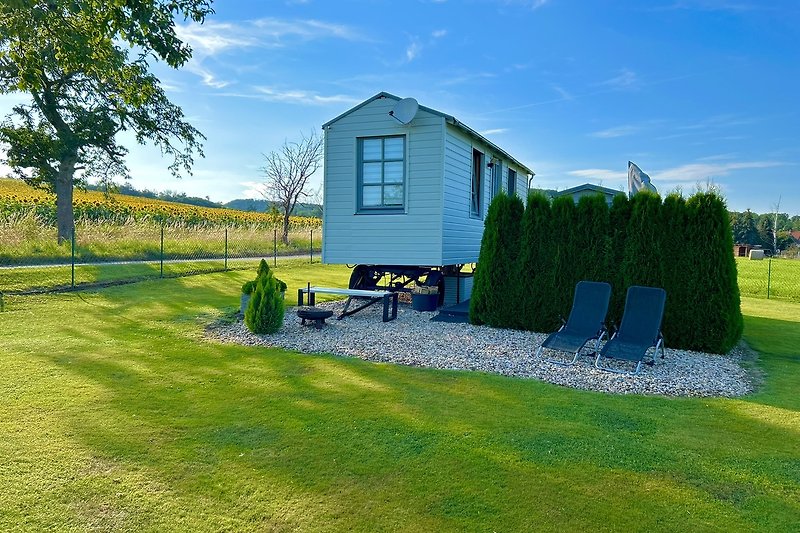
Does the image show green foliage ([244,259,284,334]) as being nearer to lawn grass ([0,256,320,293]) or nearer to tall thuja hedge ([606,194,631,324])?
tall thuja hedge ([606,194,631,324])

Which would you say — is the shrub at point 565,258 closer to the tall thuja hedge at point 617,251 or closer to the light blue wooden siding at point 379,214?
the tall thuja hedge at point 617,251

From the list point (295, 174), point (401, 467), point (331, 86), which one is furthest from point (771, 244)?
point (401, 467)

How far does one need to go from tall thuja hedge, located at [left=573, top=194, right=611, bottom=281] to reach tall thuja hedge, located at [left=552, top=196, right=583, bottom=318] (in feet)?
0.11

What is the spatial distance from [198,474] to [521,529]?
1866mm

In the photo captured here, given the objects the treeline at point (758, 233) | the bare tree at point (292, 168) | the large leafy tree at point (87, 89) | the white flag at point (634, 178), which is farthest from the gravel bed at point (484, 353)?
the treeline at point (758, 233)

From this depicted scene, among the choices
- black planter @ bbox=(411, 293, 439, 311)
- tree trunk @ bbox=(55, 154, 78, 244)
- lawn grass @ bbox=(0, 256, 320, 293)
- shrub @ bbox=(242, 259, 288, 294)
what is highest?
tree trunk @ bbox=(55, 154, 78, 244)

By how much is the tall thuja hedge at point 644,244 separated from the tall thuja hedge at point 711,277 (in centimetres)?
38

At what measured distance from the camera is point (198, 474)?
3014 mm

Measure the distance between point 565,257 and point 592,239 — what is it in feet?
1.51

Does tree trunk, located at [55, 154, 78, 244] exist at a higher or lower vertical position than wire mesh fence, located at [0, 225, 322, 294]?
higher

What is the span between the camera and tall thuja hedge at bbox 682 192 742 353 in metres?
6.70

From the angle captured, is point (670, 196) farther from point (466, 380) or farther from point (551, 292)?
point (466, 380)

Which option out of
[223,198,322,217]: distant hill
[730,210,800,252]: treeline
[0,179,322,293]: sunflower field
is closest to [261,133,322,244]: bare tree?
[223,198,322,217]: distant hill

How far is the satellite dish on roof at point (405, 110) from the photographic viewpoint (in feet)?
29.8
